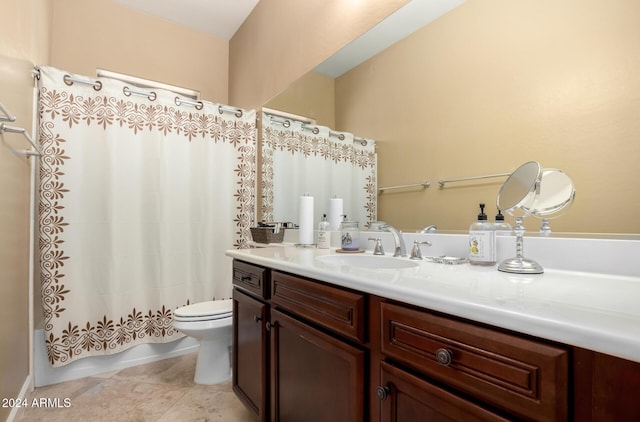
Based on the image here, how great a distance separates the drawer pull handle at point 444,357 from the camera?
0.57m

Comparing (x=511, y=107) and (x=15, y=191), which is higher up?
(x=511, y=107)

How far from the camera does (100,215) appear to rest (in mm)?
1966

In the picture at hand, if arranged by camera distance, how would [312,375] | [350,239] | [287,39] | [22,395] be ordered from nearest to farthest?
[312,375] → [350,239] → [22,395] → [287,39]

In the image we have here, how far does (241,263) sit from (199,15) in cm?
239

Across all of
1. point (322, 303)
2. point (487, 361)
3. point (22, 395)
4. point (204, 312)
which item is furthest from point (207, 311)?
point (487, 361)

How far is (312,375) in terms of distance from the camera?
3.14 feet

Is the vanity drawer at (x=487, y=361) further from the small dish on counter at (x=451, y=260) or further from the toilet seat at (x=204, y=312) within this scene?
the toilet seat at (x=204, y=312)

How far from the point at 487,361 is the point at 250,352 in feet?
3.52

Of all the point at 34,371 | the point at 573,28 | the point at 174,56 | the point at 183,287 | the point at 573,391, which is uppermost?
the point at 174,56

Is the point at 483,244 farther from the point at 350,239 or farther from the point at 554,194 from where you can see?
the point at 350,239

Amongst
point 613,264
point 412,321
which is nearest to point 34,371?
point 412,321

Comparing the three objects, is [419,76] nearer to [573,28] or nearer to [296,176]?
[573,28]

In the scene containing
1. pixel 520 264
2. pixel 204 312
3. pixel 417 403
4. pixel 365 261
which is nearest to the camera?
pixel 417 403

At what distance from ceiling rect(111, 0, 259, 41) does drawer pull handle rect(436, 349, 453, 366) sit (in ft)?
9.45
